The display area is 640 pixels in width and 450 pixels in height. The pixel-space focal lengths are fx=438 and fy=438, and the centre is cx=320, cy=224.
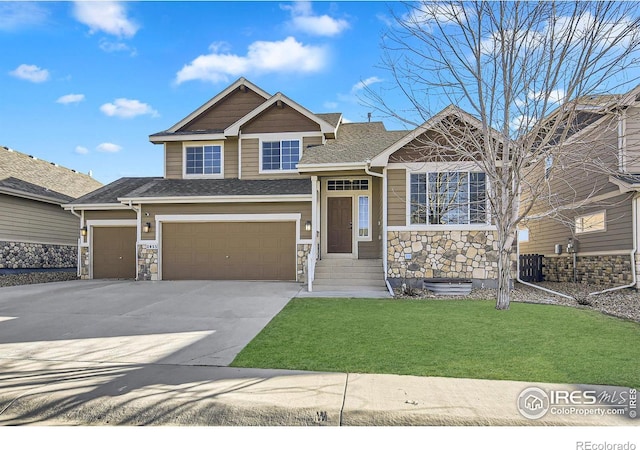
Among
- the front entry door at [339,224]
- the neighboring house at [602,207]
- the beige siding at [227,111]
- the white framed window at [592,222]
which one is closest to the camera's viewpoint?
the neighboring house at [602,207]

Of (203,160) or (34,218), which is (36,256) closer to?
(34,218)

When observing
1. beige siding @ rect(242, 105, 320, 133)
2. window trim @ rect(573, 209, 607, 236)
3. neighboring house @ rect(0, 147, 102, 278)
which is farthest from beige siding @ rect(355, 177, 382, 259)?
neighboring house @ rect(0, 147, 102, 278)

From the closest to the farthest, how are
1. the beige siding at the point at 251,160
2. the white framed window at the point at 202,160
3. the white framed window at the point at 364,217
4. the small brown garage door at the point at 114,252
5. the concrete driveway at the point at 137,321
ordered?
1. the concrete driveway at the point at 137,321
2. the white framed window at the point at 364,217
3. the beige siding at the point at 251,160
4. the small brown garage door at the point at 114,252
5. the white framed window at the point at 202,160

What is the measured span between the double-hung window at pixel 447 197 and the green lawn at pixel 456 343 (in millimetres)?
3957

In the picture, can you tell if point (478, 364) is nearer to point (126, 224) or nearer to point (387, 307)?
point (387, 307)

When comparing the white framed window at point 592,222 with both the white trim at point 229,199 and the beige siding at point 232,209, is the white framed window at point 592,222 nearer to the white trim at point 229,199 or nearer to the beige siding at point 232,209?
the beige siding at point 232,209

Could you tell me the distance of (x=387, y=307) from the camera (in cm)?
932

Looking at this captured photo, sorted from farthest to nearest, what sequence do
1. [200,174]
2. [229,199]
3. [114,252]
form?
[200,174]
[114,252]
[229,199]

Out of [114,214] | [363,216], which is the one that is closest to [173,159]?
[114,214]

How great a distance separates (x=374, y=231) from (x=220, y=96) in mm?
8288

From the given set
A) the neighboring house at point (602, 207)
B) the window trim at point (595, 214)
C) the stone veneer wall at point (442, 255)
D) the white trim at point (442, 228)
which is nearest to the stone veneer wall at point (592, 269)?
the neighboring house at point (602, 207)

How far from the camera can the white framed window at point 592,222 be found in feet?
45.0

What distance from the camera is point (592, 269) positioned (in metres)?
14.2
